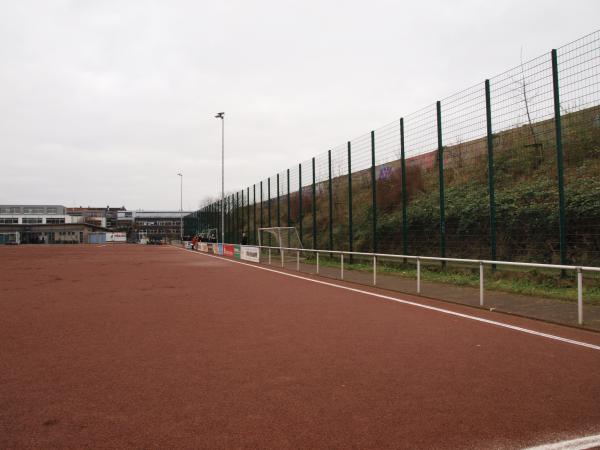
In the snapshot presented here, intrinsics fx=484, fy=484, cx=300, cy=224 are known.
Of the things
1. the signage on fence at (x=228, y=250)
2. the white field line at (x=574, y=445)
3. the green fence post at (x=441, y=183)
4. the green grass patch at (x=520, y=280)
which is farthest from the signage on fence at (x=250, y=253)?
the white field line at (x=574, y=445)

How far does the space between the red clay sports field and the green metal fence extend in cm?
520

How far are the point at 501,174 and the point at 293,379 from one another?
40.4 ft

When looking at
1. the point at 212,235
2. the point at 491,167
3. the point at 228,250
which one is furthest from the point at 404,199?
the point at 212,235

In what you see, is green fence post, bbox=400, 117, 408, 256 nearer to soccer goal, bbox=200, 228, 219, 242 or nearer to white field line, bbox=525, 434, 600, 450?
white field line, bbox=525, 434, 600, 450

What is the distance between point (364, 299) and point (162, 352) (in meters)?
5.46

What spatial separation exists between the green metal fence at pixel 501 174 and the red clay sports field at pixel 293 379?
17.1 feet

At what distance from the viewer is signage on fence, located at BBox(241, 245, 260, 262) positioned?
2442 centimetres

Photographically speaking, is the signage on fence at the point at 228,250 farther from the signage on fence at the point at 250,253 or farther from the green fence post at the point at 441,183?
the green fence post at the point at 441,183

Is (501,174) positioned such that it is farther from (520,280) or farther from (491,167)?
(520,280)

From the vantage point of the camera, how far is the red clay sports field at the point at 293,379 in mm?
3266

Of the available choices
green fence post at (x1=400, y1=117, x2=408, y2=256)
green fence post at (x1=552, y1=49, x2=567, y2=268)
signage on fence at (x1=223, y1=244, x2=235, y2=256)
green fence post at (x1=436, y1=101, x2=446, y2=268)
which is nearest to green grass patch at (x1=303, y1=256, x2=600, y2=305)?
green fence post at (x1=552, y1=49, x2=567, y2=268)

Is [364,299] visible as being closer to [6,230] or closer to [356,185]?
[356,185]

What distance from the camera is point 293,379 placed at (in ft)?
14.7

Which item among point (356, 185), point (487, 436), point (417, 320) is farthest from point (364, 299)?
point (356, 185)
